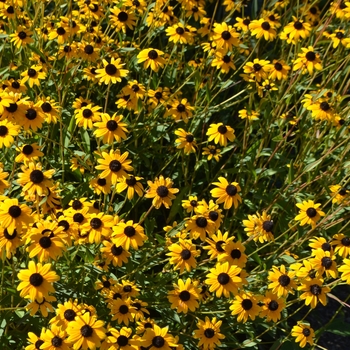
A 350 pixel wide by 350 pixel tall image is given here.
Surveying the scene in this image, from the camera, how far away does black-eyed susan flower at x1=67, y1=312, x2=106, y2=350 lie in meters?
1.78

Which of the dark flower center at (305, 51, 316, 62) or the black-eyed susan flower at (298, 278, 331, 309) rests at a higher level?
the dark flower center at (305, 51, 316, 62)

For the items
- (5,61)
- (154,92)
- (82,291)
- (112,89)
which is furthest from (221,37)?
(82,291)

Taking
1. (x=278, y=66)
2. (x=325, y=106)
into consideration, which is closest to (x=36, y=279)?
(x=325, y=106)

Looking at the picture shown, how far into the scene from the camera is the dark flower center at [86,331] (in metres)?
1.78

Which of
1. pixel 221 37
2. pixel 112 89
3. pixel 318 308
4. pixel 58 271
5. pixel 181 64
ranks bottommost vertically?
pixel 318 308

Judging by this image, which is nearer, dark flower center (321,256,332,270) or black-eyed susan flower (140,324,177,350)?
black-eyed susan flower (140,324,177,350)

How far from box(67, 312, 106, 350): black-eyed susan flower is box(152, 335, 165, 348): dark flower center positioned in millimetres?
207

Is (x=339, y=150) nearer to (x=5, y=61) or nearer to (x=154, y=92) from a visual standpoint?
(x=154, y=92)

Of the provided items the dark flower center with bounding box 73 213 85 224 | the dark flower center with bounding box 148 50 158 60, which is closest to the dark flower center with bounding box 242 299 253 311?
the dark flower center with bounding box 73 213 85 224

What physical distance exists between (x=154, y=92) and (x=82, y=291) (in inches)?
47.8

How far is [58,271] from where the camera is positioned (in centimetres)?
232

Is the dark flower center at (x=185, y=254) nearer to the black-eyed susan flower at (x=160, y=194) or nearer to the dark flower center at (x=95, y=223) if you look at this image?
the black-eyed susan flower at (x=160, y=194)

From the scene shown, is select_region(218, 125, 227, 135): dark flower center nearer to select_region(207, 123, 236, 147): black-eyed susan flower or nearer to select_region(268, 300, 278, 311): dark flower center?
select_region(207, 123, 236, 147): black-eyed susan flower

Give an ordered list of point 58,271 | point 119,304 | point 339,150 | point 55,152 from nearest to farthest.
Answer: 1. point 119,304
2. point 58,271
3. point 55,152
4. point 339,150
